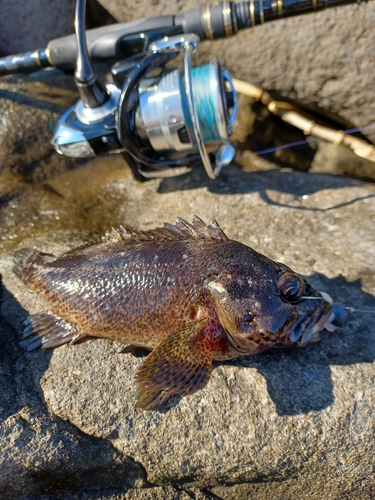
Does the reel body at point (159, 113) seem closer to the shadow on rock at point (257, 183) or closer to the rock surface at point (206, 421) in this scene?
the shadow on rock at point (257, 183)

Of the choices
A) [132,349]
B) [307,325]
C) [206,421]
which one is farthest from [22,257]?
[307,325]

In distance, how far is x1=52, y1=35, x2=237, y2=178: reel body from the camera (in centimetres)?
314

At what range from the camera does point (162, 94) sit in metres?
3.19

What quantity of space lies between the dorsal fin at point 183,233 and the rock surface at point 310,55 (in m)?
2.76

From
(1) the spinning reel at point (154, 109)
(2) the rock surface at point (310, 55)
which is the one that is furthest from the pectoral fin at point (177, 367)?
(2) the rock surface at point (310, 55)

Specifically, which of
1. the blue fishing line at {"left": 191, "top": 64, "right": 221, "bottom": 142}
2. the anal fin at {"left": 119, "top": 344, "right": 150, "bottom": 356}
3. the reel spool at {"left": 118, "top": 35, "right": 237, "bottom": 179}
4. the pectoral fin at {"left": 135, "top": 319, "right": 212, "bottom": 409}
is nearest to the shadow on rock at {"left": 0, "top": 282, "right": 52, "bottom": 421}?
the anal fin at {"left": 119, "top": 344, "right": 150, "bottom": 356}

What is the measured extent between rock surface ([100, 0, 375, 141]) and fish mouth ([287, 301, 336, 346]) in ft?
9.84

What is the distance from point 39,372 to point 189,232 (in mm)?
1362

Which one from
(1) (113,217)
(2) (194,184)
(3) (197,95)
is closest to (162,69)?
(3) (197,95)

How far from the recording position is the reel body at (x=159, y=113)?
10.3 ft

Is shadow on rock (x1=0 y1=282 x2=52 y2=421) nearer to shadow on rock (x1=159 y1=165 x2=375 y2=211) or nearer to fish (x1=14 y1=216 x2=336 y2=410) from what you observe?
fish (x1=14 y1=216 x2=336 y2=410)

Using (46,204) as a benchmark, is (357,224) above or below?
below

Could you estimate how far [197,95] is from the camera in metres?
3.13

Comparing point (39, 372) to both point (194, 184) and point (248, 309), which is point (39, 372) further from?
point (194, 184)
